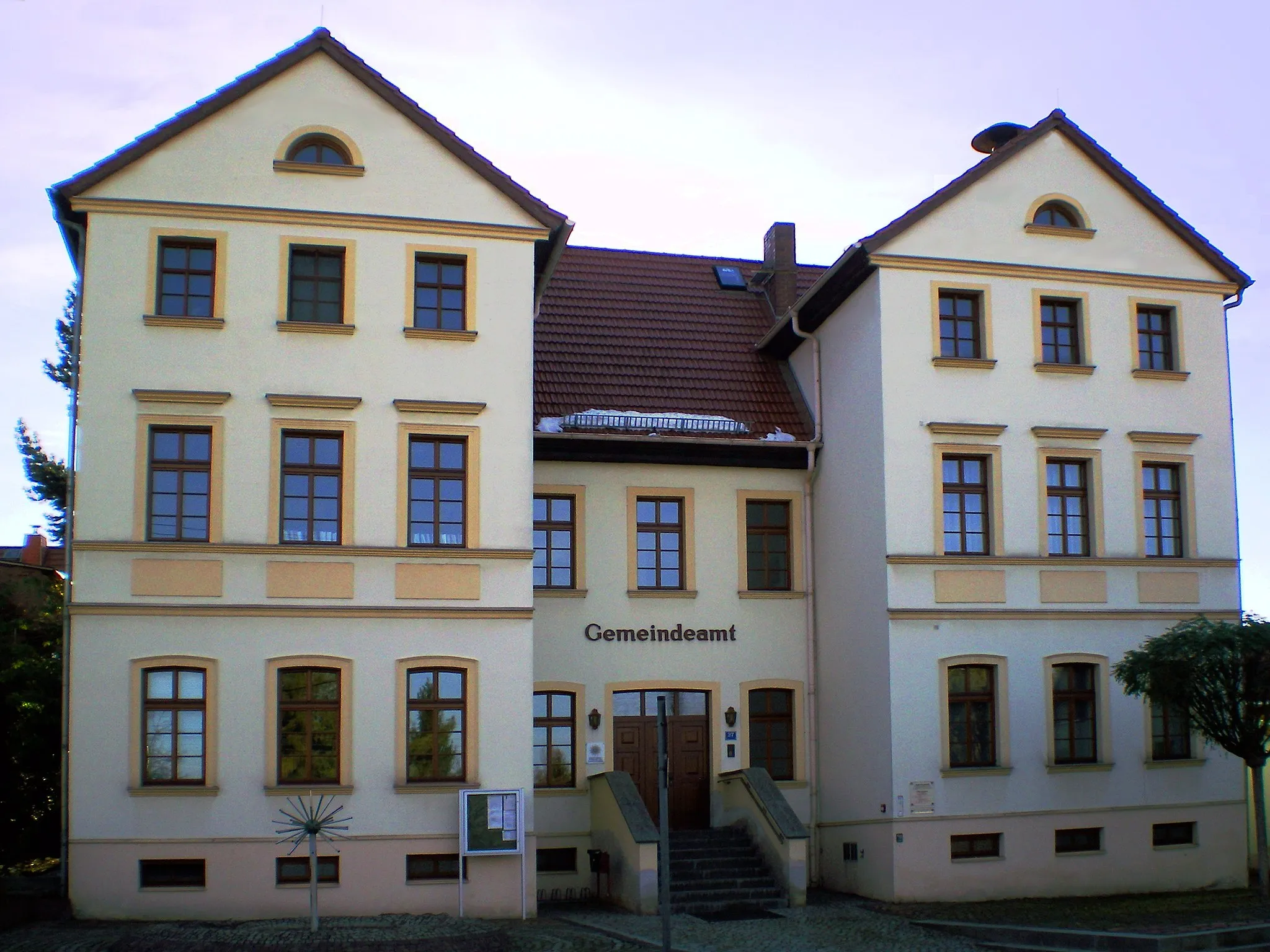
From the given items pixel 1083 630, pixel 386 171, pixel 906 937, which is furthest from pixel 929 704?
pixel 386 171

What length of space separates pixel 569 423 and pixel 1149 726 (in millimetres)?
10087

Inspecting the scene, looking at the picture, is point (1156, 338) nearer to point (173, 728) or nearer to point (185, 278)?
point (185, 278)

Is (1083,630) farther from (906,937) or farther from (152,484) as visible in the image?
(152,484)

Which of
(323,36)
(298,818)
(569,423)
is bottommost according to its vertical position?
(298,818)

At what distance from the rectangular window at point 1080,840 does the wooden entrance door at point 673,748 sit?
210 inches

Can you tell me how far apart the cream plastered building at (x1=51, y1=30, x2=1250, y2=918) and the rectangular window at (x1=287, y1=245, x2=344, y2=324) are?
66 millimetres

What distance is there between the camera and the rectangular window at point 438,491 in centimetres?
2000

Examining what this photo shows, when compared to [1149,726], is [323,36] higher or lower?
higher

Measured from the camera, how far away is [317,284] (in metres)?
20.2

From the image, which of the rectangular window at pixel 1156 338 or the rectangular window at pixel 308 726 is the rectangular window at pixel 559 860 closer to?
the rectangular window at pixel 308 726

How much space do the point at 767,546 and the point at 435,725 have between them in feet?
22.5

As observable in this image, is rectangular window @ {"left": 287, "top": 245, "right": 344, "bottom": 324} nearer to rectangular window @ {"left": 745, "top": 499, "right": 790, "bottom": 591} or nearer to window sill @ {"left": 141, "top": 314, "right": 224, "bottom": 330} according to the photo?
window sill @ {"left": 141, "top": 314, "right": 224, "bottom": 330}

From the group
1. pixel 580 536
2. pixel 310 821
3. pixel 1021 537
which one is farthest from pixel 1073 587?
pixel 310 821

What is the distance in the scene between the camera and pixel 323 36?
20.3m
